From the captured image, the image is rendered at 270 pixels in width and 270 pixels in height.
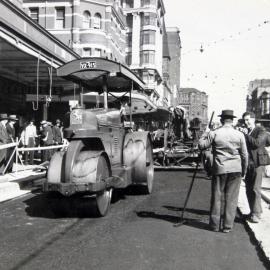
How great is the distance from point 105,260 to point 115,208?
3.18 m

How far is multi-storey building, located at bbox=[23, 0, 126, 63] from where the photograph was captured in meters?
36.6

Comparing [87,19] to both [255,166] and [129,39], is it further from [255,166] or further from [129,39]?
[255,166]

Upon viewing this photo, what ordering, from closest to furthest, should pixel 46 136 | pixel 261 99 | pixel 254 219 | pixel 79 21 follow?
pixel 254 219 < pixel 46 136 < pixel 79 21 < pixel 261 99

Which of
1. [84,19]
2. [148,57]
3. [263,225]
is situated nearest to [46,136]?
[263,225]

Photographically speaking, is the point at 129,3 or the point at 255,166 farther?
the point at 129,3

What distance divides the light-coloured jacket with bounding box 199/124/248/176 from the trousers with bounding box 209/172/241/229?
0.11 metres

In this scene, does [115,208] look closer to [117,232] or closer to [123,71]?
[117,232]

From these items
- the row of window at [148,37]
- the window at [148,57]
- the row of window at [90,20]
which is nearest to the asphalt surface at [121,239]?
the row of window at [90,20]

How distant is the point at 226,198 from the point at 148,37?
54454mm

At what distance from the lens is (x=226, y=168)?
20.4 ft

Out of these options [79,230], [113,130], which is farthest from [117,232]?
[113,130]

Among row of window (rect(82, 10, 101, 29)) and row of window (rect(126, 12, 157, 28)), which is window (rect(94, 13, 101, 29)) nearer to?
row of window (rect(82, 10, 101, 29))

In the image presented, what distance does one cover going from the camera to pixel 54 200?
7176mm

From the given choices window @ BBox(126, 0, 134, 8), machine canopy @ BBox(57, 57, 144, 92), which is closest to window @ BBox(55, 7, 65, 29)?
window @ BBox(126, 0, 134, 8)
